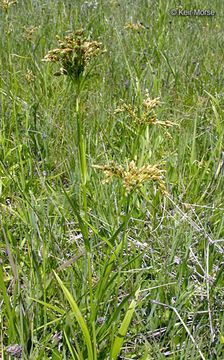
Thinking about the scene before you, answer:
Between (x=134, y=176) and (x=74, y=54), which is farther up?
(x=74, y=54)

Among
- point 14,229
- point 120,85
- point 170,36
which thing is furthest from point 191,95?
point 14,229

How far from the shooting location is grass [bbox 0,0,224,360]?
1.09 metres

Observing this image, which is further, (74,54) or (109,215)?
(109,215)

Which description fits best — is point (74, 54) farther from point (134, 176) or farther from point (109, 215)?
point (109, 215)

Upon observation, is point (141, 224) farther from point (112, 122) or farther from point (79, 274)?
point (112, 122)

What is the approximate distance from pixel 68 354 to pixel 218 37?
3347 millimetres

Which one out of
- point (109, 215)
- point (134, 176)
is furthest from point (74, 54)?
point (109, 215)

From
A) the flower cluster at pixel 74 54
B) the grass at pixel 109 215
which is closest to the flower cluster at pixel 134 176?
the grass at pixel 109 215

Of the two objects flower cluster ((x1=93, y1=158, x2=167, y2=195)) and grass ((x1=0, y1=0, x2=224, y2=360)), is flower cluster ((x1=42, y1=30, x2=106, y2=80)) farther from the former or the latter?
flower cluster ((x1=93, y1=158, x2=167, y2=195))

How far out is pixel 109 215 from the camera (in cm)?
160

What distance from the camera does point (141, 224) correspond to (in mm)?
1586

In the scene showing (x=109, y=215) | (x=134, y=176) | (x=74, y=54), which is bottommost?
(x=109, y=215)

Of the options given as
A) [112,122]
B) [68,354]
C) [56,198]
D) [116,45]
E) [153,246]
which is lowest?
Answer: [68,354]

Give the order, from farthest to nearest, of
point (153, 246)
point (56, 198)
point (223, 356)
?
point (56, 198) → point (153, 246) → point (223, 356)
